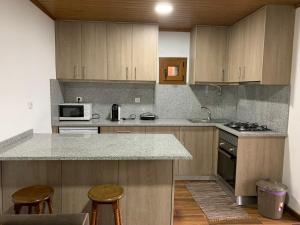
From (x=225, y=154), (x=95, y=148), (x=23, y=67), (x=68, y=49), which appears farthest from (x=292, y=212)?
(x=68, y=49)

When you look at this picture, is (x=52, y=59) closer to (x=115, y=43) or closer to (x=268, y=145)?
(x=115, y=43)

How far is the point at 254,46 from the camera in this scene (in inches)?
128

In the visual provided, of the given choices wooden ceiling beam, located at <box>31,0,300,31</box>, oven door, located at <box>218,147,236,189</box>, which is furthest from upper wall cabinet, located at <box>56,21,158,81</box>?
oven door, located at <box>218,147,236,189</box>

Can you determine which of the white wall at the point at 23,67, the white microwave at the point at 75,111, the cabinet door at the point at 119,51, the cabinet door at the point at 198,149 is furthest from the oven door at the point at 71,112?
the cabinet door at the point at 198,149

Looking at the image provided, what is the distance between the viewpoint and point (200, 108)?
15.0 ft

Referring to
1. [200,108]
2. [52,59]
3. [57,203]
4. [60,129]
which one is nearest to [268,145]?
[200,108]

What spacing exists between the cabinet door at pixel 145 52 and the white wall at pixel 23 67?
1289 millimetres

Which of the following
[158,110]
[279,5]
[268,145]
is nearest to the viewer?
[279,5]

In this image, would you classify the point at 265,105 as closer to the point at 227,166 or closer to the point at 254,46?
the point at 254,46

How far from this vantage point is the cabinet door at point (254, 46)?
10.1 feet

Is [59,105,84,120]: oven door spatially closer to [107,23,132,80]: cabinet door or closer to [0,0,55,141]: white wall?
[0,0,55,141]: white wall

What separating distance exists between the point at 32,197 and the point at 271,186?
254 centimetres

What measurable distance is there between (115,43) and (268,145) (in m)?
2.67

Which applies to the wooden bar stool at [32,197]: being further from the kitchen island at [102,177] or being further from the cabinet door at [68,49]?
the cabinet door at [68,49]
